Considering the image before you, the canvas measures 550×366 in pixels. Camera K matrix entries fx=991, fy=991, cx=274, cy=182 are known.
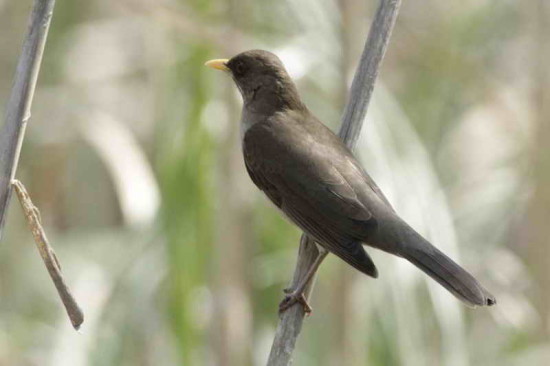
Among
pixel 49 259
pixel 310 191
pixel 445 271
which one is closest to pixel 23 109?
pixel 49 259

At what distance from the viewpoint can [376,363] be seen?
3633mm

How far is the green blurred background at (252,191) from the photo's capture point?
12.0ft

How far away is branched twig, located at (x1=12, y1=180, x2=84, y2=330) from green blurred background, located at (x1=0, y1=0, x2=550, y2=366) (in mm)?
1510

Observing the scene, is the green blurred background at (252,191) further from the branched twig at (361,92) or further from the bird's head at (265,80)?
the branched twig at (361,92)

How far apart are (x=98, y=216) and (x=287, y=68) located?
1.80 metres

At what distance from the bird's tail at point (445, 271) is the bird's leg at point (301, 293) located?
0.89ft

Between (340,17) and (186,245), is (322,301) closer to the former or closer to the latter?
(186,245)

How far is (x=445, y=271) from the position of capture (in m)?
2.85

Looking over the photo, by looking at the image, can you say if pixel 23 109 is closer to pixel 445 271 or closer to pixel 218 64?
pixel 445 271

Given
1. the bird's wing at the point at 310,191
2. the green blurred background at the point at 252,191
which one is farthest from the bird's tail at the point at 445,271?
the green blurred background at the point at 252,191

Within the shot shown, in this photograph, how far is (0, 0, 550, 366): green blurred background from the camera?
3.66 meters

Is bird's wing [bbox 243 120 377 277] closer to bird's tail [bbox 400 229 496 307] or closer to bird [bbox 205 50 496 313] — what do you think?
bird [bbox 205 50 496 313]

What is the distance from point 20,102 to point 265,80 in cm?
150

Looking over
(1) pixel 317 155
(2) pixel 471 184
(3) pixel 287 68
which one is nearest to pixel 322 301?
(2) pixel 471 184
